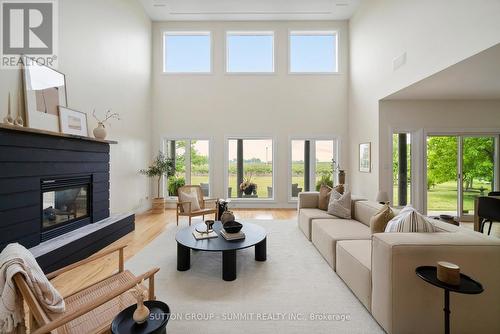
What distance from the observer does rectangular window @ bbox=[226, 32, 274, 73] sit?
6.66 meters

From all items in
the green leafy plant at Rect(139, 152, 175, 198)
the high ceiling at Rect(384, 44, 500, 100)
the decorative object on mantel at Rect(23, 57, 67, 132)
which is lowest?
the green leafy plant at Rect(139, 152, 175, 198)

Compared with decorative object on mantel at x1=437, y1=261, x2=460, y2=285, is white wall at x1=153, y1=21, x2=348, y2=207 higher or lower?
higher

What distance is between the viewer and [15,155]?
7.86ft

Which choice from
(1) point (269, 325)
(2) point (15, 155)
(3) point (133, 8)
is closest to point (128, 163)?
(2) point (15, 155)

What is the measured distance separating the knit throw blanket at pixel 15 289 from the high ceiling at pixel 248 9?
645 cm

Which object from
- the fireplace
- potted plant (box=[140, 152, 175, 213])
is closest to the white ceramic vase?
the fireplace

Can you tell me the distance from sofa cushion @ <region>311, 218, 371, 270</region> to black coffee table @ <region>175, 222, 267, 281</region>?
79cm

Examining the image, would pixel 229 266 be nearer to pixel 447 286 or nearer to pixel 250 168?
pixel 447 286

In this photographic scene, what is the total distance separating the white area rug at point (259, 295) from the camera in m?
1.87

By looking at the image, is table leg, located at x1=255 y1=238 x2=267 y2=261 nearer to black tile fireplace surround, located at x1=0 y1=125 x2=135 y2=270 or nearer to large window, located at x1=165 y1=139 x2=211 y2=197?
black tile fireplace surround, located at x1=0 y1=125 x2=135 y2=270

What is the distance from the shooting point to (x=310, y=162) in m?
6.66

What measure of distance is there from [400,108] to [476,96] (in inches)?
54.6

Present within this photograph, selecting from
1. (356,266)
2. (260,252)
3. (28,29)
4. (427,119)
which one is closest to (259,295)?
(260,252)

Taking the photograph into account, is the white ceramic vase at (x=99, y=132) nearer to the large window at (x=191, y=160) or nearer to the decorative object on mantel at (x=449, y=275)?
the large window at (x=191, y=160)
